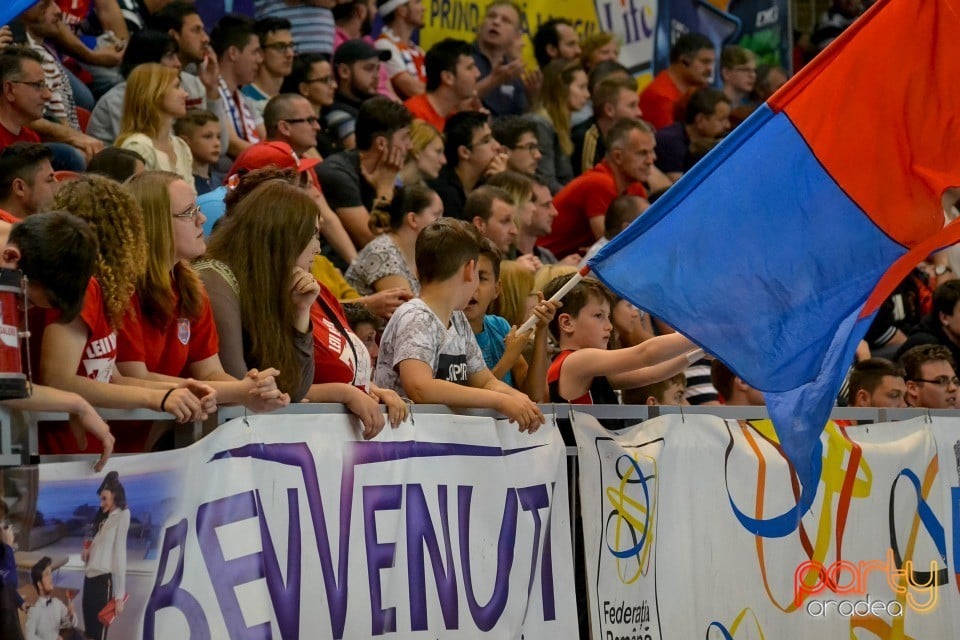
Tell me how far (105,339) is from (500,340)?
8.92ft

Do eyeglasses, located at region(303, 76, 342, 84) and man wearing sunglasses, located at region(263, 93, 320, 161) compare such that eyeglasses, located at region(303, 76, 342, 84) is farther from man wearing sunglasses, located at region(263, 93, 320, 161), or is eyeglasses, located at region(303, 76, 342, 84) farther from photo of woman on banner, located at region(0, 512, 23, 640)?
photo of woman on banner, located at region(0, 512, 23, 640)

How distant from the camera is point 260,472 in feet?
16.1

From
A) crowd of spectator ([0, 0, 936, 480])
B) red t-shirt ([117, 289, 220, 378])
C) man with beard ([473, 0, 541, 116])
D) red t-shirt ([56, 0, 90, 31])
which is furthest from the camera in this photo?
man with beard ([473, 0, 541, 116])

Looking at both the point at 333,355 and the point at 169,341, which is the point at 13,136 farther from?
the point at 169,341

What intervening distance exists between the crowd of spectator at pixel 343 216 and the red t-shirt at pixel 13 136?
2 centimetres

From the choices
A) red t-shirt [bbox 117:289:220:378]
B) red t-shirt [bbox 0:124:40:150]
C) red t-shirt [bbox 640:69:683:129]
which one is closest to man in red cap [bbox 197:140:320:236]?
red t-shirt [bbox 0:124:40:150]

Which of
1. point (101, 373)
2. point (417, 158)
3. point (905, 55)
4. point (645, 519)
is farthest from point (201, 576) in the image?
point (417, 158)

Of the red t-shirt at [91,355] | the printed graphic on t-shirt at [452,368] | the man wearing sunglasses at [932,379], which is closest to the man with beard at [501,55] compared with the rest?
the man wearing sunglasses at [932,379]

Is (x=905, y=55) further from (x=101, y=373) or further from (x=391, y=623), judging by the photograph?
(x=101, y=373)

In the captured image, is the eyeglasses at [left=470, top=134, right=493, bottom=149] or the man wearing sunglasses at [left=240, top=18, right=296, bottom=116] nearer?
the eyeglasses at [left=470, top=134, right=493, bottom=149]

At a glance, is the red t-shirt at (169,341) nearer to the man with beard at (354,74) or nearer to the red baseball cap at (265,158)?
the red baseball cap at (265,158)

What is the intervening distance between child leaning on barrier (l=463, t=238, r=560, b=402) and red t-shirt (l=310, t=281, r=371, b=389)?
832 mm

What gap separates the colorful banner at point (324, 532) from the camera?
14.5 feet

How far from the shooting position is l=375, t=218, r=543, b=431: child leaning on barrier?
576 cm
